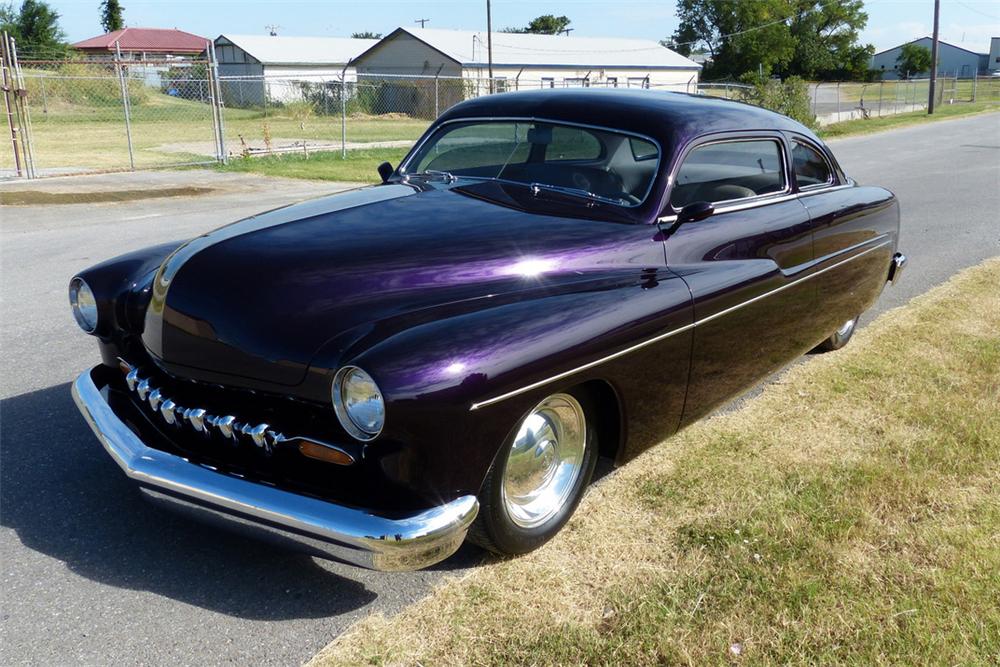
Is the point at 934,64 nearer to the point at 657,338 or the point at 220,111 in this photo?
the point at 220,111

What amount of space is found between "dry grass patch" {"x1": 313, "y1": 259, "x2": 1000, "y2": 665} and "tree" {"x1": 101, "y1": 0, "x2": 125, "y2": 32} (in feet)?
268

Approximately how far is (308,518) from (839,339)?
3.90 metres

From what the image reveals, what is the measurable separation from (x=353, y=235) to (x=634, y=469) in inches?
60.3

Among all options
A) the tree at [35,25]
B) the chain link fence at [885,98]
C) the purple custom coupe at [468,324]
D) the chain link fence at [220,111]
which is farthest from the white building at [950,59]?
the purple custom coupe at [468,324]

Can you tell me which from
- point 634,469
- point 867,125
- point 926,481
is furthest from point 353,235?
point 867,125

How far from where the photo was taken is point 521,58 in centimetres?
4384

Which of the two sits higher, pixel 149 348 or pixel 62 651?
pixel 149 348

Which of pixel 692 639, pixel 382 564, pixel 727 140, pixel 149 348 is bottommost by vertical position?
pixel 692 639

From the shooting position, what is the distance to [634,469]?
3637mm

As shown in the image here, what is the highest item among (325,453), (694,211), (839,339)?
(694,211)

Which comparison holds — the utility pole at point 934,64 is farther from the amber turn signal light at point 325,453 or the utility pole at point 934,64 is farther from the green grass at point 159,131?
the amber turn signal light at point 325,453

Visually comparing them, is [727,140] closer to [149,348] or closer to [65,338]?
[149,348]

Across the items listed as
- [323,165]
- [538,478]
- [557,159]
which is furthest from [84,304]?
[323,165]

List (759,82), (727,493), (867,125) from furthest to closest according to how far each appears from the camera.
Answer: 1. (867,125)
2. (759,82)
3. (727,493)
